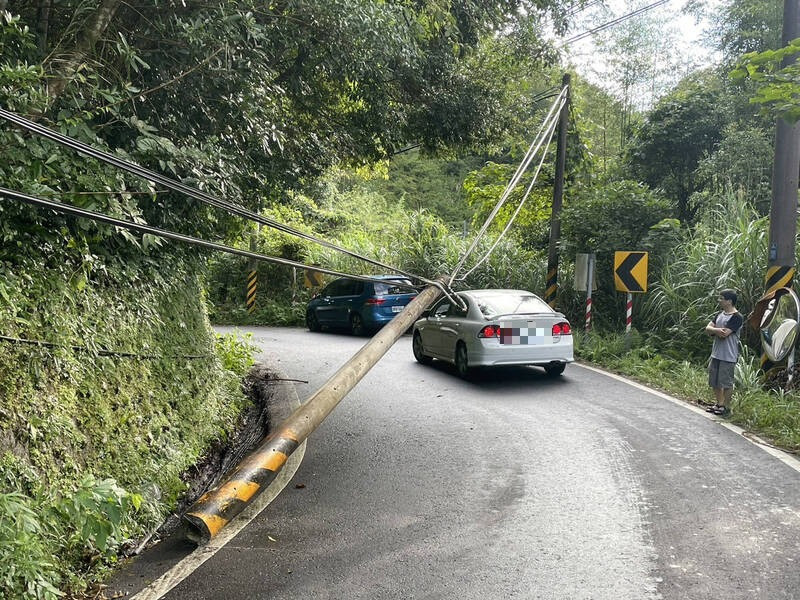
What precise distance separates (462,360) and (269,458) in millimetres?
7351

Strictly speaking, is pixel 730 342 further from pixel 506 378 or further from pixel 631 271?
pixel 631 271

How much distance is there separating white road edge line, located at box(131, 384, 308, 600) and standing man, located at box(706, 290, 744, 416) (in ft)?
17.3

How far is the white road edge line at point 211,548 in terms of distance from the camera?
4.04 meters

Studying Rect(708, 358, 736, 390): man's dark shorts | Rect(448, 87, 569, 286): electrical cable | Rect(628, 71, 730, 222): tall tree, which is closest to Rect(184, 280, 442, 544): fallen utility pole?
Rect(448, 87, 569, 286): electrical cable

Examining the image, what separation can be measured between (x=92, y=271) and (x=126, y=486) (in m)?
1.61

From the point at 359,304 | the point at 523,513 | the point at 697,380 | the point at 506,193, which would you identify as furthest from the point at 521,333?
the point at 359,304

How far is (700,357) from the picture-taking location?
39.9 feet

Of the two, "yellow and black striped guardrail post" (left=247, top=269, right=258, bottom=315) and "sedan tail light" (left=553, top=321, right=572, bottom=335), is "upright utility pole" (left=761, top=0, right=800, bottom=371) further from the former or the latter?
"yellow and black striped guardrail post" (left=247, top=269, right=258, bottom=315)

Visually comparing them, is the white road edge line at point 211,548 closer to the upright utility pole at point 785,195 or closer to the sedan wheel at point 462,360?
the sedan wheel at point 462,360

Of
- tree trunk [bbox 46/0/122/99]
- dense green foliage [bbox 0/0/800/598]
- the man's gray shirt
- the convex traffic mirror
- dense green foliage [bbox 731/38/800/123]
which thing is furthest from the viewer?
the convex traffic mirror

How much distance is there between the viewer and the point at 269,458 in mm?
4297

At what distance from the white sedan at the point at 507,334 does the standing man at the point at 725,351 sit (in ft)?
8.93

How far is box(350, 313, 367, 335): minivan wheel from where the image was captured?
61.4 feet

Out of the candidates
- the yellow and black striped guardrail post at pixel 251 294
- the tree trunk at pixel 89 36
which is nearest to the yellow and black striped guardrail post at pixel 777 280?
the tree trunk at pixel 89 36
